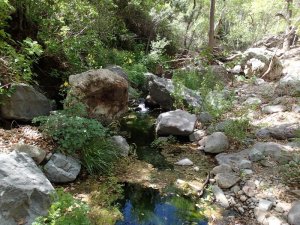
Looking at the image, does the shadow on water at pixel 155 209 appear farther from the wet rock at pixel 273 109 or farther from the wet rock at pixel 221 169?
the wet rock at pixel 273 109

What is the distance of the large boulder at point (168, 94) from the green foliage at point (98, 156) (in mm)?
3655

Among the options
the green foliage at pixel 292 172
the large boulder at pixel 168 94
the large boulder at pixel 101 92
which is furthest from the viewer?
the large boulder at pixel 168 94

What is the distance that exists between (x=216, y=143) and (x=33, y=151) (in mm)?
3935

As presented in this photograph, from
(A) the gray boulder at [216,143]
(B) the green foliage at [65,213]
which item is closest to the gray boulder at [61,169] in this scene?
(B) the green foliage at [65,213]

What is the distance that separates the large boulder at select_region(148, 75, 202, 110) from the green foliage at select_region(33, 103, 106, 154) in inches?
155

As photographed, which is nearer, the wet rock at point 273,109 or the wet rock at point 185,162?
the wet rock at point 185,162

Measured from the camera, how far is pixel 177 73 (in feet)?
38.8

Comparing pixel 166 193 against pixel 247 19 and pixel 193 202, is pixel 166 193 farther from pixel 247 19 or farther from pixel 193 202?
pixel 247 19

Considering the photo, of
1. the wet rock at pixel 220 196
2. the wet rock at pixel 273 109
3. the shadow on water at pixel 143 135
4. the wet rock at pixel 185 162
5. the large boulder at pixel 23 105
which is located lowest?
the shadow on water at pixel 143 135

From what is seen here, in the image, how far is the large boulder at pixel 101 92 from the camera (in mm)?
7141

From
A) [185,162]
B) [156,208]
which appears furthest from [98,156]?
[185,162]

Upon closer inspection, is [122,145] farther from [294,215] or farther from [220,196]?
[294,215]

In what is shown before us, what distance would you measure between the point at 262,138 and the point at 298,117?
1389 mm

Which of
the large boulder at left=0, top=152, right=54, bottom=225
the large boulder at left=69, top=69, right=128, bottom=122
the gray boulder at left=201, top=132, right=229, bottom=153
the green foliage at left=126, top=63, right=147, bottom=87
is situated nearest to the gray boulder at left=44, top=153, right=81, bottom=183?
the large boulder at left=0, top=152, right=54, bottom=225
